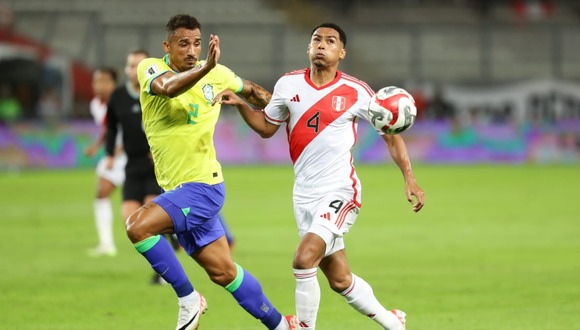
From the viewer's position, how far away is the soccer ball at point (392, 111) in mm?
7449

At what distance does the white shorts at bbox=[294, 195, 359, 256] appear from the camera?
24.5 ft

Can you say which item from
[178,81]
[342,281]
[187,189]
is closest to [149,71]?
[178,81]

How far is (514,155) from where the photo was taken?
31.3m

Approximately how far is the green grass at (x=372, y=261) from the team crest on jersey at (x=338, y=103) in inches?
80.1

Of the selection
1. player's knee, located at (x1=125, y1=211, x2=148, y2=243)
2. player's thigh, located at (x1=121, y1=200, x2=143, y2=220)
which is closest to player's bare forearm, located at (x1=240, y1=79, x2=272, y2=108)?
player's knee, located at (x1=125, y1=211, x2=148, y2=243)

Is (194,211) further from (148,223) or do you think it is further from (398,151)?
(398,151)

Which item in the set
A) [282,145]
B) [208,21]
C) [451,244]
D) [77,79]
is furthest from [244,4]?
[451,244]

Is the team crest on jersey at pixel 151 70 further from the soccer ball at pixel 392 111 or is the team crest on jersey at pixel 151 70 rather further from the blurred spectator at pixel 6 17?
the blurred spectator at pixel 6 17

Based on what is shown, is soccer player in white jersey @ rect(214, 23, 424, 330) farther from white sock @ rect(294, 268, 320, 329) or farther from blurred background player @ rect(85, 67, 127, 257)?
blurred background player @ rect(85, 67, 127, 257)

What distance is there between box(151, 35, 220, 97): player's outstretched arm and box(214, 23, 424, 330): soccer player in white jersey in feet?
1.59

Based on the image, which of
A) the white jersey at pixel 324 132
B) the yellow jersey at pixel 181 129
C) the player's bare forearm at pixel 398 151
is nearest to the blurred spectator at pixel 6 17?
the yellow jersey at pixel 181 129

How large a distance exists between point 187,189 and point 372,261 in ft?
19.5

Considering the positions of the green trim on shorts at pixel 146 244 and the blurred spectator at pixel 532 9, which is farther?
the blurred spectator at pixel 532 9

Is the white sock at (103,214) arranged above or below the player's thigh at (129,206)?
below
